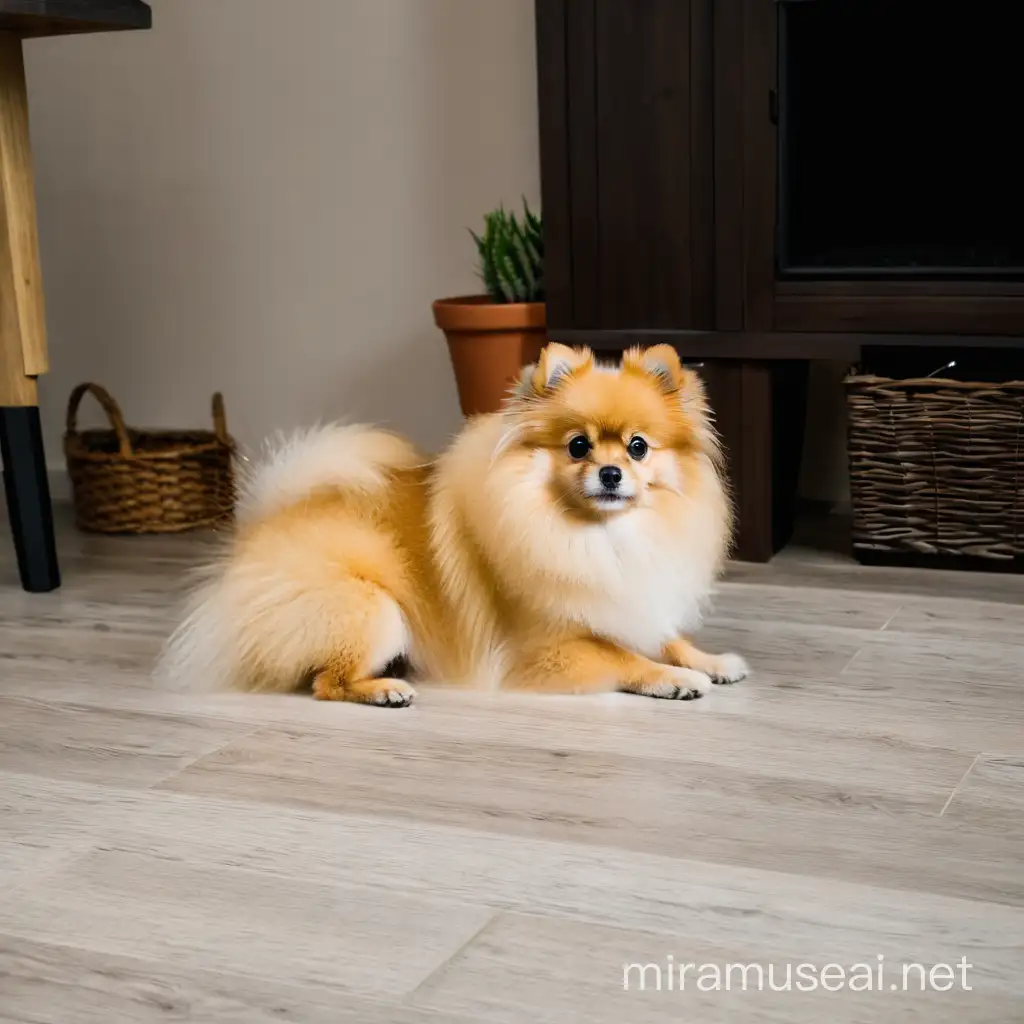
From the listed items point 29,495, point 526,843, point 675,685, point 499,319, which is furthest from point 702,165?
point 526,843

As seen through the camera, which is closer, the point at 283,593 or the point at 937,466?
the point at 283,593

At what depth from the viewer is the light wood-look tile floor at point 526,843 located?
3.97 ft

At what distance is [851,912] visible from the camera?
51.9 inches

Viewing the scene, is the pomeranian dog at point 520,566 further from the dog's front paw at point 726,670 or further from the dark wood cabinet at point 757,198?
the dark wood cabinet at point 757,198

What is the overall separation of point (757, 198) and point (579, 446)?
2.79 ft

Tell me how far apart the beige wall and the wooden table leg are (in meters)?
0.88

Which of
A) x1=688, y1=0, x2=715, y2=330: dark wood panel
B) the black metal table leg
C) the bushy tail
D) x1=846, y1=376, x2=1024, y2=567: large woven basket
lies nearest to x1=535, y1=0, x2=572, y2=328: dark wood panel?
x1=688, y1=0, x2=715, y2=330: dark wood panel

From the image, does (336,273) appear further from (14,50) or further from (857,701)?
(857,701)

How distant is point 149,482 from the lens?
310 cm

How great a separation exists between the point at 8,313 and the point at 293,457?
0.70 metres

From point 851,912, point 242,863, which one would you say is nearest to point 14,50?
point 242,863

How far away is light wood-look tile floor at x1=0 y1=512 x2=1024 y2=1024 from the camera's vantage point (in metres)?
1.21

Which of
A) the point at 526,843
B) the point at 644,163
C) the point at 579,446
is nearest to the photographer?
the point at 526,843

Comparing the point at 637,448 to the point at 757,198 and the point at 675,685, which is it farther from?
the point at 757,198
